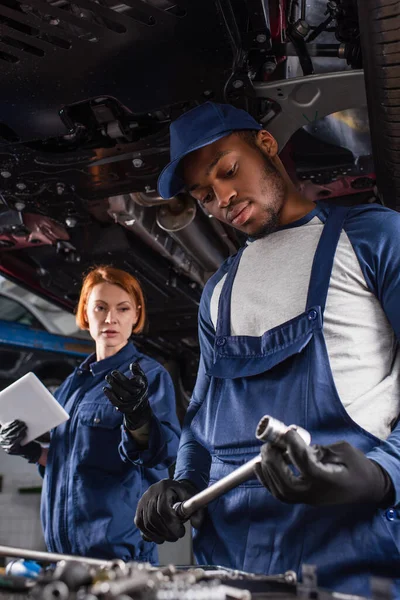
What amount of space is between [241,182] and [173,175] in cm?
21

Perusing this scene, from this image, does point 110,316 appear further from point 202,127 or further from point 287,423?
point 287,423

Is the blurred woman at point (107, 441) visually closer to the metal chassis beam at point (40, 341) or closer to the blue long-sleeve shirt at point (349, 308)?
the blue long-sleeve shirt at point (349, 308)

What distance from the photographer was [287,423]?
1.24 metres

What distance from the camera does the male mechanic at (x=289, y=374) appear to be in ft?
3.54

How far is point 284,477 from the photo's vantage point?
0.94 metres

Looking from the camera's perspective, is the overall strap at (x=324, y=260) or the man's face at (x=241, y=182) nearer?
the overall strap at (x=324, y=260)

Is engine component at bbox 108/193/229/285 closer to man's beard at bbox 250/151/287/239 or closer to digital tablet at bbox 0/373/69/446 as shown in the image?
digital tablet at bbox 0/373/69/446

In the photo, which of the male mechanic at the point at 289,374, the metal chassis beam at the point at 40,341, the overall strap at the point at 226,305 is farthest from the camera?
the metal chassis beam at the point at 40,341

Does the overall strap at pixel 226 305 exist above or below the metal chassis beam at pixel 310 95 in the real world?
below

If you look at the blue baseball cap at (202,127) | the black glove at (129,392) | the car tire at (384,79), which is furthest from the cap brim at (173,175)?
the black glove at (129,392)

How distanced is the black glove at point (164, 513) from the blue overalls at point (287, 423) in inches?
2.4

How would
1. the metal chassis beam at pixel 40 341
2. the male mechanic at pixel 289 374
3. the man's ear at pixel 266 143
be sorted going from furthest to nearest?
the metal chassis beam at pixel 40 341, the man's ear at pixel 266 143, the male mechanic at pixel 289 374

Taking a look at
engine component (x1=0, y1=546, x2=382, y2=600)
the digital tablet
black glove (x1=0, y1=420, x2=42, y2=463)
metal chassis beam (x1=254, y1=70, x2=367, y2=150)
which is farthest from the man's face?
black glove (x1=0, y1=420, x2=42, y2=463)

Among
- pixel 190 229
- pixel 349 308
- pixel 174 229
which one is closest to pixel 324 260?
pixel 349 308
